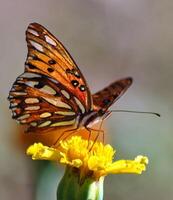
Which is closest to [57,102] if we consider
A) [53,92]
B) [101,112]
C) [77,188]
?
[53,92]

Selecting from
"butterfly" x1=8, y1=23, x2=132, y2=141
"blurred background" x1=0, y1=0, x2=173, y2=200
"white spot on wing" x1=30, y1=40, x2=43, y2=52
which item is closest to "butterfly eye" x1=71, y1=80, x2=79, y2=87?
"butterfly" x1=8, y1=23, x2=132, y2=141

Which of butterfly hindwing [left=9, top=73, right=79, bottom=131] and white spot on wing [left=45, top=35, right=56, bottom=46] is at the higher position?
white spot on wing [left=45, top=35, right=56, bottom=46]

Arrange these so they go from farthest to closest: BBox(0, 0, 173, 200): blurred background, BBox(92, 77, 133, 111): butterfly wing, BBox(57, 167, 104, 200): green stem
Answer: BBox(0, 0, 173, 200): blurred background → BBox(92, 77, 133, 111): butterfly wing → BBox(57, 167, 104, 200): green stem

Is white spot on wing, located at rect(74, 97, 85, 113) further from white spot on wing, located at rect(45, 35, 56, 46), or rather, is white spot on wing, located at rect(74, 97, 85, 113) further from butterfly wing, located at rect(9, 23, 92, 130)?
white spot on wing, located at rect(45, 35, 56, 46)

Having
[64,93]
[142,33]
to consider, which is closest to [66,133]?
[64,93]

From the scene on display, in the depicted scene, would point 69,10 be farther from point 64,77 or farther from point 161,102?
point 64,77

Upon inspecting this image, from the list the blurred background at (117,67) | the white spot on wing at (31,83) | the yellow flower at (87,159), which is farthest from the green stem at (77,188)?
the blurred background at (117,67)

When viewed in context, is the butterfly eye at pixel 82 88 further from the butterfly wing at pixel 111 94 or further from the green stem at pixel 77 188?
the green stem at pixel 77 188
